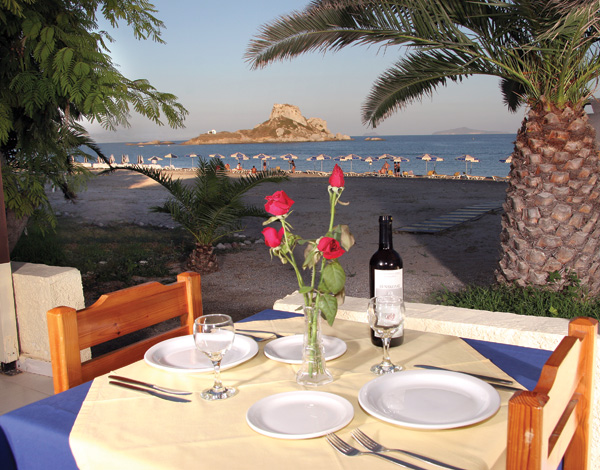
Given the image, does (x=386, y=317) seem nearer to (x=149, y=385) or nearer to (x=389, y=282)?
(x=389, y=282)

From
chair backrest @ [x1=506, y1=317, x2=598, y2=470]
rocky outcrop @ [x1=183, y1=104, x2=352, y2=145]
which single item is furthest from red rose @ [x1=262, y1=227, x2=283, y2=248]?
rocky outcrop @ [x1=183, y1=104, x2=352, y2=145]

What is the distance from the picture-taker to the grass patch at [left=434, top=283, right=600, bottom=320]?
387 cm

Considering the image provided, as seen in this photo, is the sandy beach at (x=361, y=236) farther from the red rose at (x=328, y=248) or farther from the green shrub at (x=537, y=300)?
the red rose at (x=328, y=248)

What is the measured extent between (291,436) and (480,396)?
1.58ft

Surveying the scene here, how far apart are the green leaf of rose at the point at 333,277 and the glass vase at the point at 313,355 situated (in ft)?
0.27

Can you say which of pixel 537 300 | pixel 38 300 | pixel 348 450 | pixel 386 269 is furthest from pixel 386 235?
pixel 537 300

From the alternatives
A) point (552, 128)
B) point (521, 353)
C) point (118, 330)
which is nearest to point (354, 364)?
point (521, 353)

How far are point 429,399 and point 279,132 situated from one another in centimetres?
9997

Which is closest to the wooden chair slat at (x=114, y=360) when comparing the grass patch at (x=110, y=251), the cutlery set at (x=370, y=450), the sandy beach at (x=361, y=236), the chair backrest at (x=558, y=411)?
the cutlery set at (x=370, y=450)

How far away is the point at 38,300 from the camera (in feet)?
11.7

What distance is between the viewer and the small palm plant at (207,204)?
21.7ft

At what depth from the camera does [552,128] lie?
4098mm

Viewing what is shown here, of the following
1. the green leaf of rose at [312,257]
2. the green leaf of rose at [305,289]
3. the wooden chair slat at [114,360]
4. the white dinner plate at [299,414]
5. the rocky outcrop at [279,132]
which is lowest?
the wooden chair slat at [114,360]

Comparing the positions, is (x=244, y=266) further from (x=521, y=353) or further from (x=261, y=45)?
(x=521, y=353)
